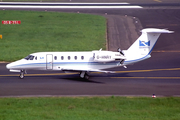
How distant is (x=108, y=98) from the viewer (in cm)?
2241

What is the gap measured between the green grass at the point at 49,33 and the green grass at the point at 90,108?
1464cm

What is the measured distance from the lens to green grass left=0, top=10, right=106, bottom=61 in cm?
3903

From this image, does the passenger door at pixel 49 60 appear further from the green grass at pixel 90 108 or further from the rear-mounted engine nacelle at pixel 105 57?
the green grass at pixel 90 108

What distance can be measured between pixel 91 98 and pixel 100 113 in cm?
358

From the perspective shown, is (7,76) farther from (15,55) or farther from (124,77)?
(124,77)

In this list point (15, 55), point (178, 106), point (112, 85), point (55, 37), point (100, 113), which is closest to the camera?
point (100, 113)

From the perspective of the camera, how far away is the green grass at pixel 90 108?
59.0 ft

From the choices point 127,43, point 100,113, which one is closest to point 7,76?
point 100,113

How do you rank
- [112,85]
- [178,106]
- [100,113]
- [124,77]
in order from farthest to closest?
1. [124,77]
2. [112,85]
3. [178,106]
4. [100,113]

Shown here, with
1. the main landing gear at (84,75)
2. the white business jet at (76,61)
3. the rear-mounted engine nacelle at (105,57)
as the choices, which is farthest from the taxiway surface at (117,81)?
the rear-mounted engine nacelle at (105,57)

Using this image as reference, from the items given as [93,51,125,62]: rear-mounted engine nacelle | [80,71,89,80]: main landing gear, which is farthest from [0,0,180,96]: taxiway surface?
[93,51,125,62]: rear-mounted engine nacelle

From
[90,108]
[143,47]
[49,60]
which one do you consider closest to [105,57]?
[143,47]

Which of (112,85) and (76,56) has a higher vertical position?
(76,56)

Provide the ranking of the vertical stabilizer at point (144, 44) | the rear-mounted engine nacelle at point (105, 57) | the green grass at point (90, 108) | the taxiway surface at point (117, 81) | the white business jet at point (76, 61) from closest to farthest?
the green grass at point (90, 108), the taxiway surface at point (117, 81), the rear-mounted engine nacelle at point (105, 57), the white business jet at point (76, 61), the vertical stabilizer at point (144, 44)
